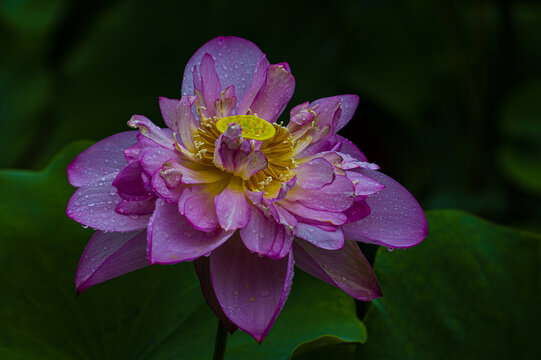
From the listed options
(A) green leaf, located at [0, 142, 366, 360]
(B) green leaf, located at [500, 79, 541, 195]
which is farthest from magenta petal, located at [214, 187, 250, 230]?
(B) green leaf, located at [500, 79, 541, 195]

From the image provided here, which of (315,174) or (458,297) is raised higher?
(315,174)

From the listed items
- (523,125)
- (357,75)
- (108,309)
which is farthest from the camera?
(357,75)

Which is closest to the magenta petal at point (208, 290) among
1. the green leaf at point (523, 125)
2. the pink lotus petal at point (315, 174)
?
the pink lotus petal at point (315, 174)

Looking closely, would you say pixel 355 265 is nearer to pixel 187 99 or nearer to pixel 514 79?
pixel 187 99

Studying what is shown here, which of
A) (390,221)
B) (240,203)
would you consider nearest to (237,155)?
(240,203)

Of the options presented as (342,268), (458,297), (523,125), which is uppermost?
(342,268)

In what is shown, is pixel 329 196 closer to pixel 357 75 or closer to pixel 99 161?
pixel 99 161

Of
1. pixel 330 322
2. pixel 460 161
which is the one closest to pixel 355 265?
pixel 330 322
